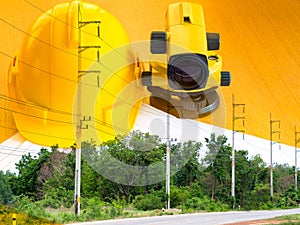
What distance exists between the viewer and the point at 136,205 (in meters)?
17.5

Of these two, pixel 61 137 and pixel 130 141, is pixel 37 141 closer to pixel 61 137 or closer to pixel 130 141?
pixel 61 137

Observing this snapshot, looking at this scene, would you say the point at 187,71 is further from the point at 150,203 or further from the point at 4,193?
the point at 150,203

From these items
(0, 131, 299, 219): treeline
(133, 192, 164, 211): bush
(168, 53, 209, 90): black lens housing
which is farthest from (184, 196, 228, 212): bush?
(168, 53, 209, 90): black lens housing

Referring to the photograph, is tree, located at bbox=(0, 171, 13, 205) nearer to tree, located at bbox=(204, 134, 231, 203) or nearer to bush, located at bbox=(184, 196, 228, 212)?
bush, located at bbox=(184, 196, 228, 212)

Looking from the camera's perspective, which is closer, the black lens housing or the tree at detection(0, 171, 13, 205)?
the black lens housing

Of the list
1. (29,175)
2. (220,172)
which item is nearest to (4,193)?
(29,175)

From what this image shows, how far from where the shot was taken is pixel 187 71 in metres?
5.29

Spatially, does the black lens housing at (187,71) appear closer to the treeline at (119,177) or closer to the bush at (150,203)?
the treeline at (119,177)

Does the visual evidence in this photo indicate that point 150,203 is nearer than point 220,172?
Yes

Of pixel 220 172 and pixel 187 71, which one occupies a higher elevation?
pixel 187 71

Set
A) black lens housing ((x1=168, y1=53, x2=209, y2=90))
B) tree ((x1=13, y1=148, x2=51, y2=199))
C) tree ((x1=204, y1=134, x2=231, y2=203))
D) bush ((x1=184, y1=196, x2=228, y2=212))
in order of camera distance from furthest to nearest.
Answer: tree ((x1=204, y1=134, x2=231, y2=203)), tree ((x1=13, y1=148, x2=51, y2=199)), bush ((x1=184, y1=196, x2=228, y2=212)), black lens housing ((x1=168, y1=53, x2=209, y2=90))

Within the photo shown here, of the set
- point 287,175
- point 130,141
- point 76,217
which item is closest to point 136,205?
point 130,141

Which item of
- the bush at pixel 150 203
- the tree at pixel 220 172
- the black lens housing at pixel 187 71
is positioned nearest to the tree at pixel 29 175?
the bush at pixel 150 203

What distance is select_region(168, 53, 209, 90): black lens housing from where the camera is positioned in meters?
5.17
